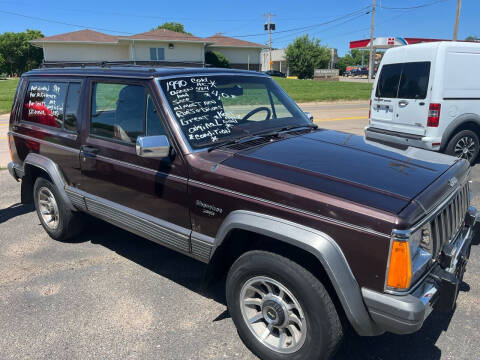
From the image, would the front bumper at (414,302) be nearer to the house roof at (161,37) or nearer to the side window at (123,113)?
the side window at (123,113)

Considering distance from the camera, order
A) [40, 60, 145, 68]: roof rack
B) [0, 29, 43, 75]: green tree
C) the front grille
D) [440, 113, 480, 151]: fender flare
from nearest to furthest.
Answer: the front grille
[40, 60, 145, 68]: roof rack
[440, 113, 480, 151]: fender flare
[0, 29, 43, 75]: green tree

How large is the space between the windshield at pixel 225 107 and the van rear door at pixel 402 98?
407cm

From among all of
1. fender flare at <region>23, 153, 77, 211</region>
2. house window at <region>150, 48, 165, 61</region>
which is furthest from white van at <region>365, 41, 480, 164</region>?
house window at <region>150, 48, 165, 61</region>

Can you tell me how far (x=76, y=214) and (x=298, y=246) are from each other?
291 cm

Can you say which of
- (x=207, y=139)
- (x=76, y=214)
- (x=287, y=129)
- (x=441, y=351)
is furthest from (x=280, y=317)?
(x=76, y=214)

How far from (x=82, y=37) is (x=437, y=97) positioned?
43.0m

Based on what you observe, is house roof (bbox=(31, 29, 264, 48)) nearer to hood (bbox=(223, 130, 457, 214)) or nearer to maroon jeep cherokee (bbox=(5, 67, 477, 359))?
maroon jeep cherokee (bbox=(5, 67, 477, 359))

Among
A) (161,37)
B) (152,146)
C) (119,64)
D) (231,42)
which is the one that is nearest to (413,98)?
(119,64)

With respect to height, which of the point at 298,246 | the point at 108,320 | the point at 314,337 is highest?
the point at 298,246

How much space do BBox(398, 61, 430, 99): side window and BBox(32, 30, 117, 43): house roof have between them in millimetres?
40473

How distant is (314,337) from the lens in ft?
7.85

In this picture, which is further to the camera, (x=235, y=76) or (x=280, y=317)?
(x=235, y=76)

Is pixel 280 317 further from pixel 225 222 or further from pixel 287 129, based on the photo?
pixel 287 129

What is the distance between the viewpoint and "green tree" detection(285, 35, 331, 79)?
173 ft
